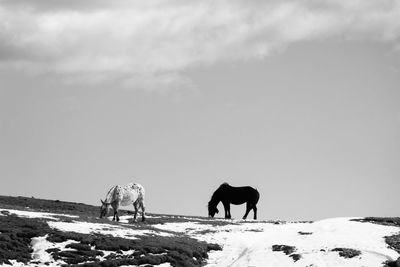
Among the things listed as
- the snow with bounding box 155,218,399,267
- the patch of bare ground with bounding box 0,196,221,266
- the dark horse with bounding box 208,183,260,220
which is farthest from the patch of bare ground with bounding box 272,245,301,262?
the dark horse with bounding box 208,183,260,220

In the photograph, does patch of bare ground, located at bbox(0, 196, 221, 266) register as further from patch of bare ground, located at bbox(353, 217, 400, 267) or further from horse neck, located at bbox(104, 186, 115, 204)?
patch of bare ground, located at bbox(353, 217, 400, 267)

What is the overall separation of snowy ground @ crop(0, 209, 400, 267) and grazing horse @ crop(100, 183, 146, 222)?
3.02 m

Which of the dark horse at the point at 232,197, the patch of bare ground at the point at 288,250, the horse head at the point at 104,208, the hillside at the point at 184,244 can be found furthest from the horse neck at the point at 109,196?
the dark horse at the point at 232,197

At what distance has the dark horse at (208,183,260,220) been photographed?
234 ft

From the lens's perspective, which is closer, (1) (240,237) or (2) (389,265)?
(2) (389,265)

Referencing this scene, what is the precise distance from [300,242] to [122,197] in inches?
624

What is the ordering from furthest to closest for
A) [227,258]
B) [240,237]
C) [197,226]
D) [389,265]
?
1. [197,226]
2. [240,237]
3. [227,258]
4. [389,265]

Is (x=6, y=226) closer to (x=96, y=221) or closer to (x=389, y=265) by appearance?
(x=96, y=221)

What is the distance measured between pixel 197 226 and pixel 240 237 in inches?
254

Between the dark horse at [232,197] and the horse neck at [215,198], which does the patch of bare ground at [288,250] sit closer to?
the dark horse at [232,197]

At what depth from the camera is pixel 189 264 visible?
40.5 meters

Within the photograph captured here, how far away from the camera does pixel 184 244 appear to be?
4500 cm

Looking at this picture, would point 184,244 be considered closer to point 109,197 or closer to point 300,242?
point 300,242

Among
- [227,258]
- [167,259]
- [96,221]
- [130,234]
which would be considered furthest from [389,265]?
[96,221]
